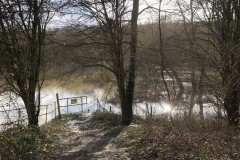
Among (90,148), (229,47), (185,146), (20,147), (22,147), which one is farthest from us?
(229,47)

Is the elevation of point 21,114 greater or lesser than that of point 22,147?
lesser

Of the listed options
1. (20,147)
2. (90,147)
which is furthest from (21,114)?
(20,147)

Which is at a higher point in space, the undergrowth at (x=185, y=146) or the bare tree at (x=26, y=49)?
the bare tree at (x=26, y=49)

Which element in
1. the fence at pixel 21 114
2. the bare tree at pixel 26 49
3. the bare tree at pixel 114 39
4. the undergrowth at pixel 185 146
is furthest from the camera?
the bare tree at pixel 114 39

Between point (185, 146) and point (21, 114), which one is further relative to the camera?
point (21, 114)

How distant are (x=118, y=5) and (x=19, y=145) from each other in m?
9.49

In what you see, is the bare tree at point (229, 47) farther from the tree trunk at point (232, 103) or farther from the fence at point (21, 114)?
the fence at point (21, 114)

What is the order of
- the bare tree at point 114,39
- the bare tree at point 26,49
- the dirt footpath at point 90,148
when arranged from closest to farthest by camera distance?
1. the dirt footpath at point 90,148
2. the bare tree at point 26,49
3. the bare tree at point 114,39

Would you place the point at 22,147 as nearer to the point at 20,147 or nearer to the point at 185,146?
the point at 20,147

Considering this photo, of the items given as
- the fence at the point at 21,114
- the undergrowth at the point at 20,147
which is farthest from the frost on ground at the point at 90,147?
the fence at the point at 21,114

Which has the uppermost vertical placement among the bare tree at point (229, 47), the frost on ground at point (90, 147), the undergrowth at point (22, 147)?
the bare tree at point (229, 47)

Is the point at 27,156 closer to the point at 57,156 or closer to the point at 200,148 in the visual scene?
the point at 57,156

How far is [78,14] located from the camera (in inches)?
614

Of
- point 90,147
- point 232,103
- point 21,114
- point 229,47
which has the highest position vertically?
point 229,47
